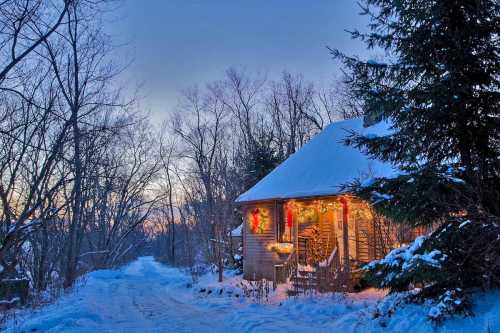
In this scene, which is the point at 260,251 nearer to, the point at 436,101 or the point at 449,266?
the point at 449,266

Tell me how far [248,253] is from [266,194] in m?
3.12

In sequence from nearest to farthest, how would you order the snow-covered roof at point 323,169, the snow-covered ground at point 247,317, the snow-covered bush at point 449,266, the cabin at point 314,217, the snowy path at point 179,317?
1. the snow-covered bush at point 449,266
2. the snow-covered ground at point 247,317
3. the snowy path at point 179,317
4. the cabin at point 314,217
5. the snow-covered roof at point 323,169

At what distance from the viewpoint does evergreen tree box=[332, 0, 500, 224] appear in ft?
21.3

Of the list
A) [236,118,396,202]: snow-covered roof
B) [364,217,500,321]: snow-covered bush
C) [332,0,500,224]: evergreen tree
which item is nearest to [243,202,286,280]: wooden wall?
[236,118,396,202]: snow-covered roof

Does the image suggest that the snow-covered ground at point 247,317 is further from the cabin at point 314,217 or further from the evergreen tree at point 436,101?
the cabin at point 314,217

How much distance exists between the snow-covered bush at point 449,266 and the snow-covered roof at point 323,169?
6.50m

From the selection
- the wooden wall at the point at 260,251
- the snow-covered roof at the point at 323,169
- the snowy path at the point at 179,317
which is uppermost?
the snow-covered roof at the point at 323,169

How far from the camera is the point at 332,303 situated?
9812 millimetres

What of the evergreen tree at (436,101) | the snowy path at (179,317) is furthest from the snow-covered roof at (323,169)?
the evergreen tree at (436,101)

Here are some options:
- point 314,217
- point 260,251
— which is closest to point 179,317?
point 260,251

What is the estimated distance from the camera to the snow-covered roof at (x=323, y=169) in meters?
14.4

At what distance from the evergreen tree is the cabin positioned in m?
5.01

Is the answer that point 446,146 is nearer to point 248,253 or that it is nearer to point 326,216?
point 326,216

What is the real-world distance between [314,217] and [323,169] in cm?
→ 244
